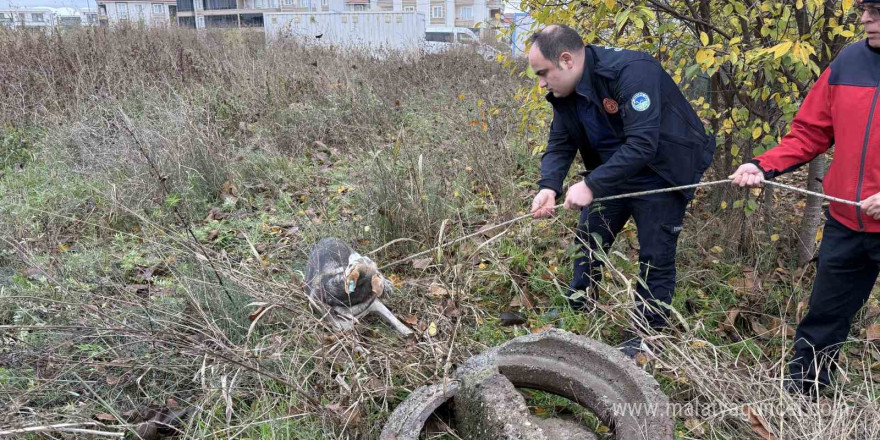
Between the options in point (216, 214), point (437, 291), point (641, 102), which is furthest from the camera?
point (216, 214)

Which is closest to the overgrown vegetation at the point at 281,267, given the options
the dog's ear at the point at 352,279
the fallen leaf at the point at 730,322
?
the fallen leaf at the point at 730,322

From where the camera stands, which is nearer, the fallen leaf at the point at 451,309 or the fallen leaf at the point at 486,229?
the fallen leaf at the point at 486,229

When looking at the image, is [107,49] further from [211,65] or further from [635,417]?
[635,417]

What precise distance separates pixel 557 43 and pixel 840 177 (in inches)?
51.7

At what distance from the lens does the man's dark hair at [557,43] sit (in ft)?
8.04

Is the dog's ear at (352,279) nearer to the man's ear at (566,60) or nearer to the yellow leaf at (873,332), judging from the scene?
the man's ear at (566,60)

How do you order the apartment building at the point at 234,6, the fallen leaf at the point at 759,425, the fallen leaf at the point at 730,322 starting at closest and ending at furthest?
1. the fallen leaf at the point at 759,425
2. the fallen leaf at the point at 730,322
3. the apartment building at the point at 234,6

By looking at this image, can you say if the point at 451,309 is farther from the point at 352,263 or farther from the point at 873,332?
the point at 873,332

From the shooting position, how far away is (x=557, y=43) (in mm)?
2459

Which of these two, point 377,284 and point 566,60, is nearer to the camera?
point 566,60

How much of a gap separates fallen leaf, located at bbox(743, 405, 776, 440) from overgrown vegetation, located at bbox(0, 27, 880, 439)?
0.05 meters

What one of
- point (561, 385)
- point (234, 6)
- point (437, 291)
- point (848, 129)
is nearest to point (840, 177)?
point (848, 129)

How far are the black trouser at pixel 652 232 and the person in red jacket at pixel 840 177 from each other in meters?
0.40

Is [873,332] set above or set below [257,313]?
below
